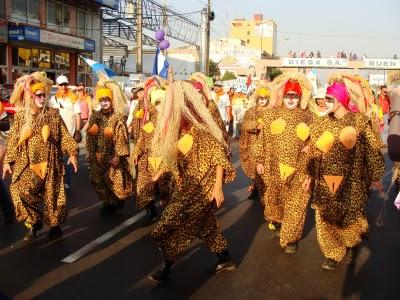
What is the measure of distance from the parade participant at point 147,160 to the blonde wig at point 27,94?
4.49 feet

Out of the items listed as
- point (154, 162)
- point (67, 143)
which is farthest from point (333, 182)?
point (67, 143)

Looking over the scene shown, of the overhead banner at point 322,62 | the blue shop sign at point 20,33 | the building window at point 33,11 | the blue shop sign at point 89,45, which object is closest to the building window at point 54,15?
the building window at point 33,11

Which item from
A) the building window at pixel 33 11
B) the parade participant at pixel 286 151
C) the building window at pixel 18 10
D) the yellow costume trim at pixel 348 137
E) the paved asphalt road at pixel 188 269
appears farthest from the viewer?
the building window at pixel 33 11

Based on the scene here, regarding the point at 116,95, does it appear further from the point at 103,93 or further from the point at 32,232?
the point at 32,232

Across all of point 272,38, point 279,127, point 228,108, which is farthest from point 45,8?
point 272,38

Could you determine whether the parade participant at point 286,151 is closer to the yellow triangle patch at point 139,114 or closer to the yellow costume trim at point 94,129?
the yellow triangle patch at point 139,114

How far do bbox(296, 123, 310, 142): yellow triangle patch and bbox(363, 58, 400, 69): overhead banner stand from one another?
50165 millimetres

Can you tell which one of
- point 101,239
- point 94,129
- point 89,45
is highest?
point 89,45

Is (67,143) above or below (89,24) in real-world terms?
below

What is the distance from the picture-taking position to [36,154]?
17.9 ft

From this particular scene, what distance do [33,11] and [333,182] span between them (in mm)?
25100

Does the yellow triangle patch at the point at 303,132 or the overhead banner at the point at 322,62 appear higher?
the overhead banner at the point at 322,62

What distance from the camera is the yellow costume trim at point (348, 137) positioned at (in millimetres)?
4648

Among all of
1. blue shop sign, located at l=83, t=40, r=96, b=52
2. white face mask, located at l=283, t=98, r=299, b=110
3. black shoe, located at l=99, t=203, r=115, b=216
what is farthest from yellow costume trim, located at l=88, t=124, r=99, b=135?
blue shop sign, located at l=83, t=40, r=96, b=52
